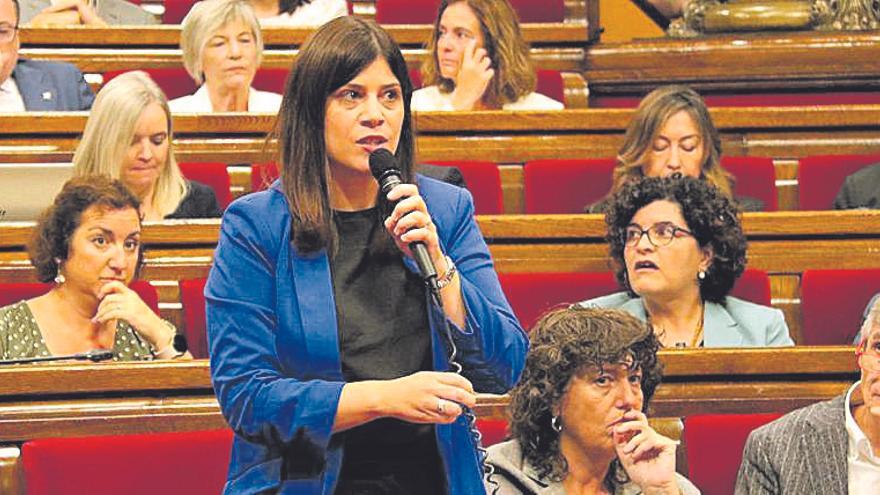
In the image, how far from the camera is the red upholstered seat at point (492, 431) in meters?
0.98

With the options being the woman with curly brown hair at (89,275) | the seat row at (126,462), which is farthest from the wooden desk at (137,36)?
the seat row at (126,462)

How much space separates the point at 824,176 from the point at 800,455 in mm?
695

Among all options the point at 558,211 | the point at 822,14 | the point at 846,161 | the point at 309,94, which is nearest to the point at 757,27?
the point at 822,14

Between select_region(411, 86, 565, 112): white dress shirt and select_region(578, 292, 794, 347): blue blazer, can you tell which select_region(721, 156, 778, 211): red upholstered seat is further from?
select_region(578, 292, 794, 347): blue blazer

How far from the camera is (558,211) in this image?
148 centimetres

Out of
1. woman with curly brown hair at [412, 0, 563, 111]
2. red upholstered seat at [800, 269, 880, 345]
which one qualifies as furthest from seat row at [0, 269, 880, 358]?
woman with curly brown hair at [412, 0, 563, 111]

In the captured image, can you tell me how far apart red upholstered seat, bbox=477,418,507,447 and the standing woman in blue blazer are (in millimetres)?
322

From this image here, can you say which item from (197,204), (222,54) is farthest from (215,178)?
(222,54)

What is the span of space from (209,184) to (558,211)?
1.01 ft

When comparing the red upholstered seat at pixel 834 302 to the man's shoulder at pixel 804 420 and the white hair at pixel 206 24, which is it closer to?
the man's shoulder at pixel 804 420

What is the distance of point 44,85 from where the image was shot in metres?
1.63

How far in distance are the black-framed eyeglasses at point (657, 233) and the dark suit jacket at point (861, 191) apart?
0.32 m

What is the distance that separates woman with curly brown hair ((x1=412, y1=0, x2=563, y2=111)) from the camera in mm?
A: 1604

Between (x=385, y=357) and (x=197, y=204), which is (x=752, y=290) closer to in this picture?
(x=197, y=204)
